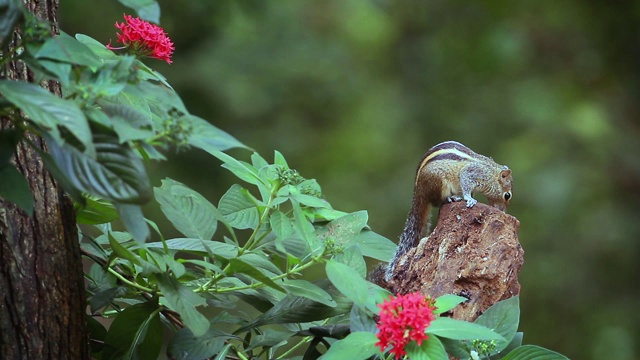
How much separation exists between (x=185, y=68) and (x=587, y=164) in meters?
2.77

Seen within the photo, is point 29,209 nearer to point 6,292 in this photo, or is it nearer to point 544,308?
point 6,292

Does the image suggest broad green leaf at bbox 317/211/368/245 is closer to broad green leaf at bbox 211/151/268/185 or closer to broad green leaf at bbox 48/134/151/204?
broad green leaf at bbox 211/151/268/185

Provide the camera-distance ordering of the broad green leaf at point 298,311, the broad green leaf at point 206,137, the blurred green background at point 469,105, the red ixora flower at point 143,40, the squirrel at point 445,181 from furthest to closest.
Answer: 1. the blurred green background at point 469,105
2. the squirrel at point 445,181
3. the red ixora flower at point 143,40
4. the broad green leaf at point 298,311
5. the broad green leaf at point 206,137

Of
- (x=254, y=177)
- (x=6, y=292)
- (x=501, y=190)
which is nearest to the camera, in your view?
(x=6, y=292)

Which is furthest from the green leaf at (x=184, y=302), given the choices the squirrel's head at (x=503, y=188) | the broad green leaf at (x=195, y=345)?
the squirrel's head at (x=503, y=188)

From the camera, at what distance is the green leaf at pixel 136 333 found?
1522mm

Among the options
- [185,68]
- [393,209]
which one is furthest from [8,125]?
[393,209]

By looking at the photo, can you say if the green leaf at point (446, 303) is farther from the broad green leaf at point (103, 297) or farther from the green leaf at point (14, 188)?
the green leaf at point (14, 188)

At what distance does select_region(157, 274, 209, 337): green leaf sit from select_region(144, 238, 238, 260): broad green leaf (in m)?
0.09

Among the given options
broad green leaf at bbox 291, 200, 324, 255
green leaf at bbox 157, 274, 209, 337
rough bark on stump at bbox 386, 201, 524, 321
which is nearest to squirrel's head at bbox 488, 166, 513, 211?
rough bark on stump at bbox 386, 201, 524, 321

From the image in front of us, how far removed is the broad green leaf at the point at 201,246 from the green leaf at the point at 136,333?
0.35 ft

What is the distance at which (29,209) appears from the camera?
116 cm

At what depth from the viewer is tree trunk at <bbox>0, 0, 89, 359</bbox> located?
1366mm

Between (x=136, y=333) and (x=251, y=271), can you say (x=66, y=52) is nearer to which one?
(x=251, y=271)
